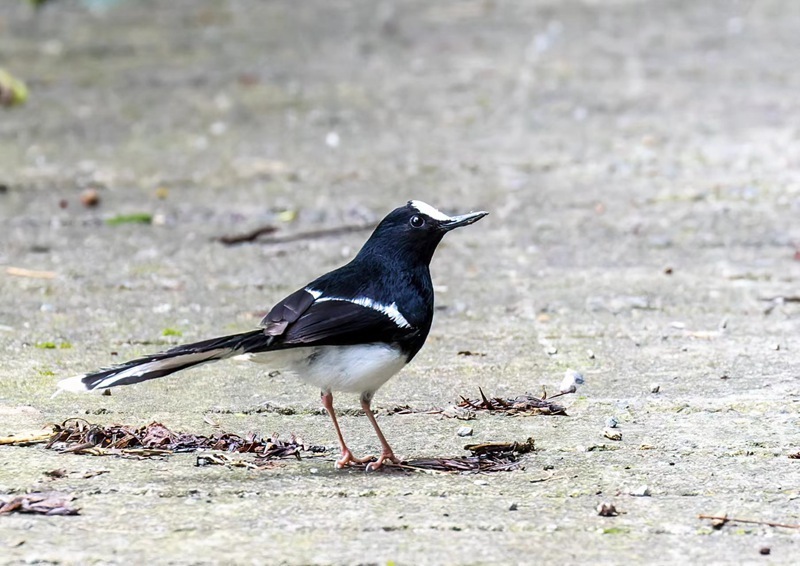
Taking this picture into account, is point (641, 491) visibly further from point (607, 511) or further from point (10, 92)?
point (10, 92)

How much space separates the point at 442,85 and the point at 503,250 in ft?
13.1

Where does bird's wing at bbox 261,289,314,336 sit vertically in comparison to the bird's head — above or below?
below

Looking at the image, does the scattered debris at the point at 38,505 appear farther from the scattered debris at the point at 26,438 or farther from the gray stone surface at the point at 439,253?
the scattered debris at the point at 26,438

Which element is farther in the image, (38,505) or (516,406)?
(516,406)

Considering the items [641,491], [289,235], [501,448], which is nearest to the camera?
[641,491]

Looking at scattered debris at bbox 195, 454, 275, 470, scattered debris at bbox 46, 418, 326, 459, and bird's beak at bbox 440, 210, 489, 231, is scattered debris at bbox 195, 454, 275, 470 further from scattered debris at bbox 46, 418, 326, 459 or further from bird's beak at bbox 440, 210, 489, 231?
bird's beak at bbox 440, 210, 489, 231

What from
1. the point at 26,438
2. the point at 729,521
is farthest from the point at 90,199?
the point at 729,521

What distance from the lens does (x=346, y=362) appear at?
400 cm

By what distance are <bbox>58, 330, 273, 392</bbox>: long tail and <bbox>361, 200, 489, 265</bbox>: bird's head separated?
26.0 inches

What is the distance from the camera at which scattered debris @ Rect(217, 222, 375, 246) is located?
6.91 m

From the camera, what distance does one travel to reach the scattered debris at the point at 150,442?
12.9 ft

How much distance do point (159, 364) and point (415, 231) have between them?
101cm

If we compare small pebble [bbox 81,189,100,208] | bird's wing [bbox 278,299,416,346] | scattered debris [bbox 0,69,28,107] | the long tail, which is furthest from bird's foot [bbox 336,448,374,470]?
scattered debris [bbox 0,69,28,107]

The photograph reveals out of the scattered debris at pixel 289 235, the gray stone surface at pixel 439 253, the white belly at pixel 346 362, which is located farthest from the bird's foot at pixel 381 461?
the scattered debris at pixel 289 235
